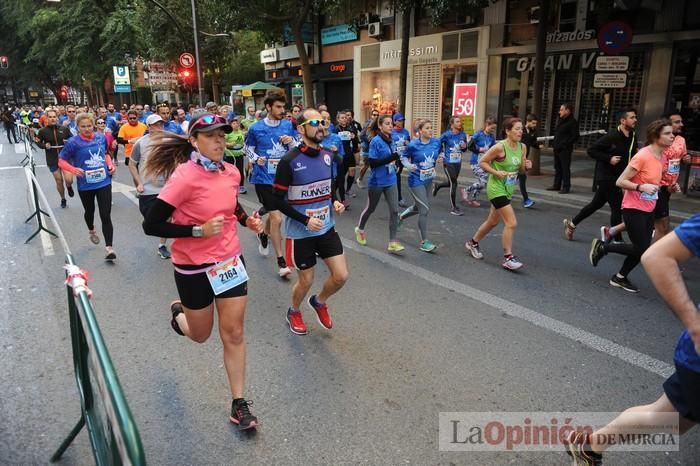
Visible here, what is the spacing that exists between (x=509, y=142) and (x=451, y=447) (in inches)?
159

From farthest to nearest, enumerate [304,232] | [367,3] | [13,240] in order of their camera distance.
Answer: 1. [367,3]
2. [13,240]
3. [304,232]

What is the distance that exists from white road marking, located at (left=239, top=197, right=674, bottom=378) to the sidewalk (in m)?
5.24

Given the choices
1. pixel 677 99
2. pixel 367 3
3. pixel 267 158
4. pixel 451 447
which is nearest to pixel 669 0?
pixel 677 99

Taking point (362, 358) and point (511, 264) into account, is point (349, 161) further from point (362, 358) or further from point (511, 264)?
point (362, 358)

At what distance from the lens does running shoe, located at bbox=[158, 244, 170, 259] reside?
6.70 m

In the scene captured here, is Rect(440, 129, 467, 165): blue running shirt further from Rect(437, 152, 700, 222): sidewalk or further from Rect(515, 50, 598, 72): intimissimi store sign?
Rect(515, 50, 598, 72): intimissimi store sign

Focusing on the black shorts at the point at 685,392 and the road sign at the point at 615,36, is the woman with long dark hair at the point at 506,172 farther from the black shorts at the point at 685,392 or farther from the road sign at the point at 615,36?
the road sign at the point at 615,36

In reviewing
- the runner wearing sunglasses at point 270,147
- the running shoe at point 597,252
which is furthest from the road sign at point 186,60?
the running shoe at point 597,252

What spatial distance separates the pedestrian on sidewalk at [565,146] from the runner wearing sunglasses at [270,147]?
674 centimetres

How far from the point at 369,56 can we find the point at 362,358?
72.1 ft

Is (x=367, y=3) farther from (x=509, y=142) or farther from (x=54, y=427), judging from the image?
(x=54, y=427)

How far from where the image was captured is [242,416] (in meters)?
3.08

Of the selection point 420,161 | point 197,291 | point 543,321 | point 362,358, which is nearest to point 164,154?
point 197,291

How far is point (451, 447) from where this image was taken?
296cm
